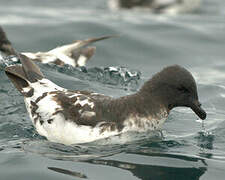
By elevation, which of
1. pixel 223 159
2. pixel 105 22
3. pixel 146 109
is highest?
pixel 105 22

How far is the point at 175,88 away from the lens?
7770mm

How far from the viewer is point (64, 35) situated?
48.6 feet

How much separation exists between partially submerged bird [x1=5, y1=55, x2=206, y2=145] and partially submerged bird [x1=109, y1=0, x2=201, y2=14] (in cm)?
1208

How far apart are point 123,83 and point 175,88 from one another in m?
3.21

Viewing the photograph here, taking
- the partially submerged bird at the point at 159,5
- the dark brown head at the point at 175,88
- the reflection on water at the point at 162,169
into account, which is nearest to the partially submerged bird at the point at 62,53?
the dark brown head at the point at 175,88

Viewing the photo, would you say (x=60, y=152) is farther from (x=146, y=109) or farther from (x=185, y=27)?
(x=185, y=27)

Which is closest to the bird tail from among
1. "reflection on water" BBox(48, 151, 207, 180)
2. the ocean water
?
the ocean water

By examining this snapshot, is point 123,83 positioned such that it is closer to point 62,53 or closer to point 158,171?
point 62,53

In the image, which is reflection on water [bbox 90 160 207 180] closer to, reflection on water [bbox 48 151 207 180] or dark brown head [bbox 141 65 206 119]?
reflection on water [bbox 48 151 207 180]

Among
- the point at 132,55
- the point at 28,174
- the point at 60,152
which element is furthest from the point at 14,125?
the point at 132,55

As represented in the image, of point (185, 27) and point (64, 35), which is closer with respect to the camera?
point (64, 35)

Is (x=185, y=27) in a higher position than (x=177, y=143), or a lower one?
higher

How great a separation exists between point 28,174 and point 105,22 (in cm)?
997

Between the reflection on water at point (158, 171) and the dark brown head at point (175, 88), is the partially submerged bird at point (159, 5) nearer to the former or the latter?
the dark brown head at point (175, 88)
